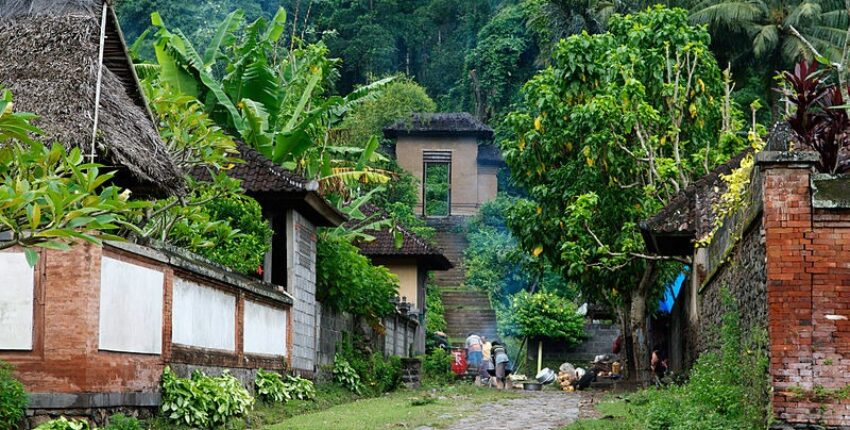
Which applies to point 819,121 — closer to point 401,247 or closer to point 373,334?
point 373,334

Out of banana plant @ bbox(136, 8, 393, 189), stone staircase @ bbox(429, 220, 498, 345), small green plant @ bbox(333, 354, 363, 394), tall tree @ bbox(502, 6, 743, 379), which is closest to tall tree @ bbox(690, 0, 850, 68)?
stone staircase @ bbox(429, 220, 498, 345)

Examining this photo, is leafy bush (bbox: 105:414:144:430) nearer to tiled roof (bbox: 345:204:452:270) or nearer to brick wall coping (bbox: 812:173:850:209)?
brick wall coping (bbox: 812:173:850:209)

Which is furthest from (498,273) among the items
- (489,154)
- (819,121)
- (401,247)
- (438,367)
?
(819,121)

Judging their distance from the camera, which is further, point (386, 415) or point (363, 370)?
point (363, 370)

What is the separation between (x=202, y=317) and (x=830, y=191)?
26.4 ft

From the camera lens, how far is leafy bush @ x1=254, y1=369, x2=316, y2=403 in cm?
1848

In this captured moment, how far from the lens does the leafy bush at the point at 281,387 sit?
1848 centimetres

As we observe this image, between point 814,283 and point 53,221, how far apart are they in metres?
6.61

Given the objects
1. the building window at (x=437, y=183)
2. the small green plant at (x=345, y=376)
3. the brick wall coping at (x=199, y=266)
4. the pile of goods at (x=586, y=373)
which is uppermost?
the building window at (x=437, y=183)

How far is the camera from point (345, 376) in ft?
80.0

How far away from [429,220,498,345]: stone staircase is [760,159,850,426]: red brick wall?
105 feet

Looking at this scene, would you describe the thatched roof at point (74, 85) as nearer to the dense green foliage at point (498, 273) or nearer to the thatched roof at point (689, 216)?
the thatched roof at point (689, 216)

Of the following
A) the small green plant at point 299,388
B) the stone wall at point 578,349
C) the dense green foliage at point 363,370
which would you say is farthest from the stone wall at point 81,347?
the stone wall at point 578,349

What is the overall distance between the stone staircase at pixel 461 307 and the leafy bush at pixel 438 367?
6.39 meters
